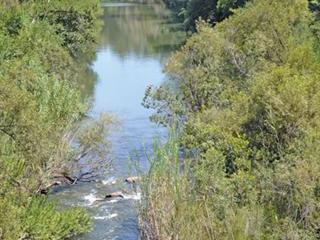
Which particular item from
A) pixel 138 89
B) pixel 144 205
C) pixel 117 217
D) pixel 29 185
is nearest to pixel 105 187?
pixel 117 217

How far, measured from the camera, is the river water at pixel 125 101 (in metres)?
25.2

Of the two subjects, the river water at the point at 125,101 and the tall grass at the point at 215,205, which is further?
the river water at the point at 125,101

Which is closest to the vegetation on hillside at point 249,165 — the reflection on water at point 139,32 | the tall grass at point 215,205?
the tall grass at point 215,205

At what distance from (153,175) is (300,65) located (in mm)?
12384

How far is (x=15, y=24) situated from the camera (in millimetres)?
47781

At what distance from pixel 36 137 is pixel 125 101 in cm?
2584

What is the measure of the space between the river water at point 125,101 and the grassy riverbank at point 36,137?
154cm

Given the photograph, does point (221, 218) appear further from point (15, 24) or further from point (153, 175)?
point (15, 24)

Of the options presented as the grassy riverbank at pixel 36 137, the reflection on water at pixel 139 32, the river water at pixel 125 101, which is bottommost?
the reflection on water at pixel 139 32

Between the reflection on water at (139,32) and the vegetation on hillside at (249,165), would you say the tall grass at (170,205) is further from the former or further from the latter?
the reflection on water at (139,32)

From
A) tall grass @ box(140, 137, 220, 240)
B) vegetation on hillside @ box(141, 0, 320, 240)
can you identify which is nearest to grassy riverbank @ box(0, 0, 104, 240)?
tall grass @ box(140, 137, 220, 240)

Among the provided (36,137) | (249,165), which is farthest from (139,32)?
(249,165)

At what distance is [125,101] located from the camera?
4650 cm

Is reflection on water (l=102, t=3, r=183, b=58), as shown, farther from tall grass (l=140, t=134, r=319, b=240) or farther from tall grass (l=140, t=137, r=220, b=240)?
tall grass (l=140, t=137, r=220, b=240)
